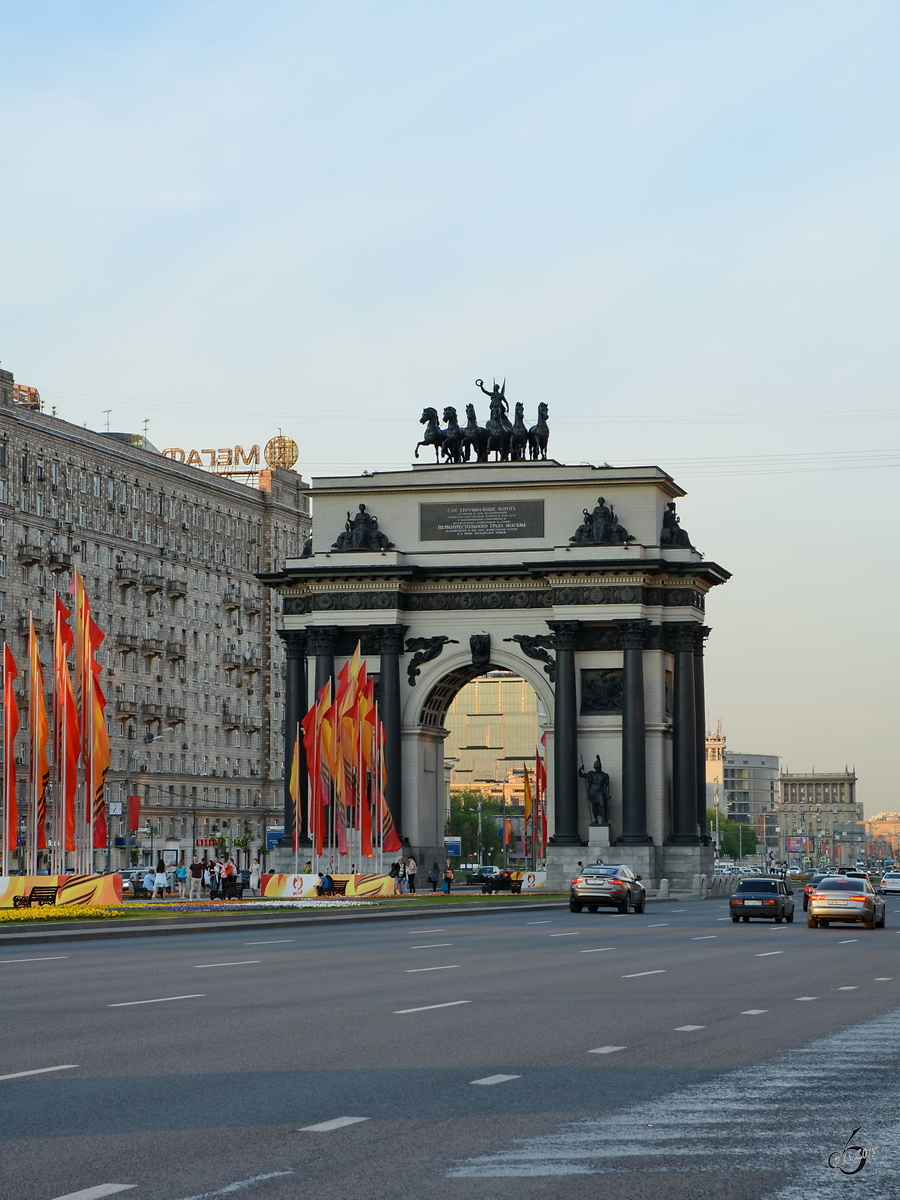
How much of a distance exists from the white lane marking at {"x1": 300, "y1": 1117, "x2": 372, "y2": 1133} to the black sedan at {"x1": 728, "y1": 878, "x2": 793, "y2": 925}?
3927 centimetres

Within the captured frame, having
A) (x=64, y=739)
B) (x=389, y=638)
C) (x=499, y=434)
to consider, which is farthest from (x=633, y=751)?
(x=64, y=739)

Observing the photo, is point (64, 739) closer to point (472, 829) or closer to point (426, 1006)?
point (426, 1006)

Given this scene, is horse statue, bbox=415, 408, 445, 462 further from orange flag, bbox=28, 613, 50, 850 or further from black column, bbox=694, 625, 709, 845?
orange flag, bbox=28, 613, 50, 850

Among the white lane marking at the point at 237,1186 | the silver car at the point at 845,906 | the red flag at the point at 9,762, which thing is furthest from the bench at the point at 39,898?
the white lane marking at the point at 237,1186

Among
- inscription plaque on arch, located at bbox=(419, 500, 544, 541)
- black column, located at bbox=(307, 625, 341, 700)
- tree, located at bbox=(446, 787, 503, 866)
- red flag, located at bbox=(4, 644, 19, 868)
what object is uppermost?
inscription plaque on arch, located at bbox=(419, 500, 544, 541)

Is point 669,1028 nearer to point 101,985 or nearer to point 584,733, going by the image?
point 101,985

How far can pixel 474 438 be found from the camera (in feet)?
274

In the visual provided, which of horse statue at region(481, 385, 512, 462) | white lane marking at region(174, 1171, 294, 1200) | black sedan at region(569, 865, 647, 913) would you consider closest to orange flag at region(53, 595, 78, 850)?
black sedan at region(569, 865, 647, 913)

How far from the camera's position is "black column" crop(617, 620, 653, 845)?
7788 cm

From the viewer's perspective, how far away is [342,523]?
275ft

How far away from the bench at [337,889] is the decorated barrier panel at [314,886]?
0.25 ft

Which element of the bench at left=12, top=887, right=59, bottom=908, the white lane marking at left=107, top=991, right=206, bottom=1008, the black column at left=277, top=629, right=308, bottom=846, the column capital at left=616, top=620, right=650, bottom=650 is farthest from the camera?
the black column at left=277, top=629, right=308, bottom=846

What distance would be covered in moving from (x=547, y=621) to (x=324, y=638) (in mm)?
9735

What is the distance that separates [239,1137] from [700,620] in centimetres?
6974
